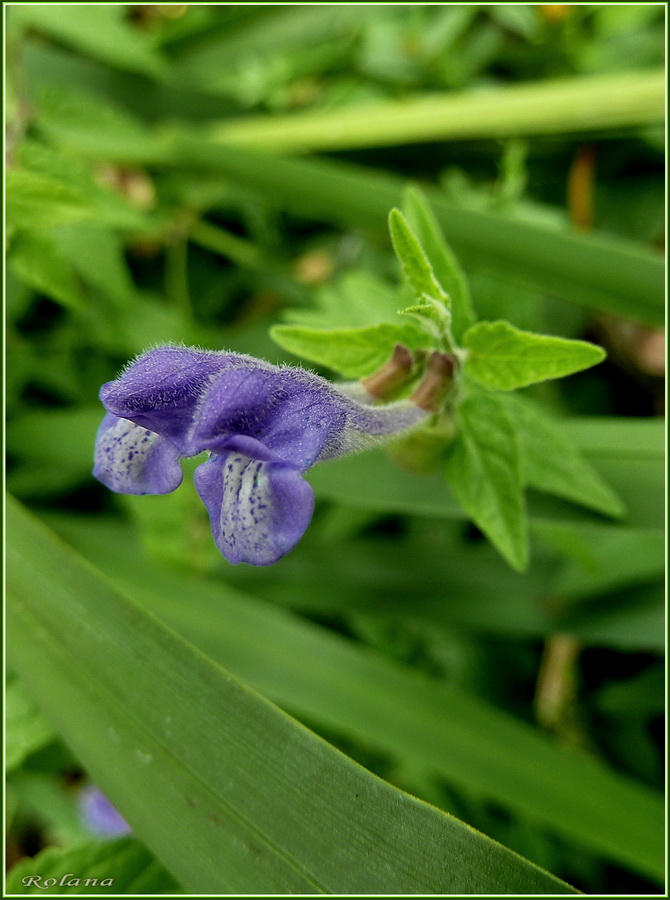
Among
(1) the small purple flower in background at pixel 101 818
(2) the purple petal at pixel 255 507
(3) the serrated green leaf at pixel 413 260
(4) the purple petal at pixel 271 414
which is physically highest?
(3) the serrated green leaf at pixel 413 260

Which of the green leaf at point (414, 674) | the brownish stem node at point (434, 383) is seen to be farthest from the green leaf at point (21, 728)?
the brownish stem node at point (434, 383)

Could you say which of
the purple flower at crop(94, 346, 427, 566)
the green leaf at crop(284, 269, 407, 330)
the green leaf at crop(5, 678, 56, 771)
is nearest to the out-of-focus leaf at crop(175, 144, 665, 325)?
the green leaf at crop(284, 269, 407, 330)

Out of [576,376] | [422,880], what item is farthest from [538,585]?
[422,880]

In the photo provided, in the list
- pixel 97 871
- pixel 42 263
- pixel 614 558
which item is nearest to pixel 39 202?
pixel 42 263

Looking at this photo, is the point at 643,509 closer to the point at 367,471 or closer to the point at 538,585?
the point at 538,585

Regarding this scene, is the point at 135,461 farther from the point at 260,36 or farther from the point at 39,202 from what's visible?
the point at 260,36

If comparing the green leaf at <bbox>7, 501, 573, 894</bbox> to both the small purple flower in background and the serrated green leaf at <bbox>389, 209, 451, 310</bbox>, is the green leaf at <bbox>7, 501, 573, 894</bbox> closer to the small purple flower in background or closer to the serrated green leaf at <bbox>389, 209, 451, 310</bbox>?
the serrated green leaf at <bbox>389, 209, 451, 310</bbox>

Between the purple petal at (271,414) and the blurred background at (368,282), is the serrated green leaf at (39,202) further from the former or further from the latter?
the purple petal at (271,414)
